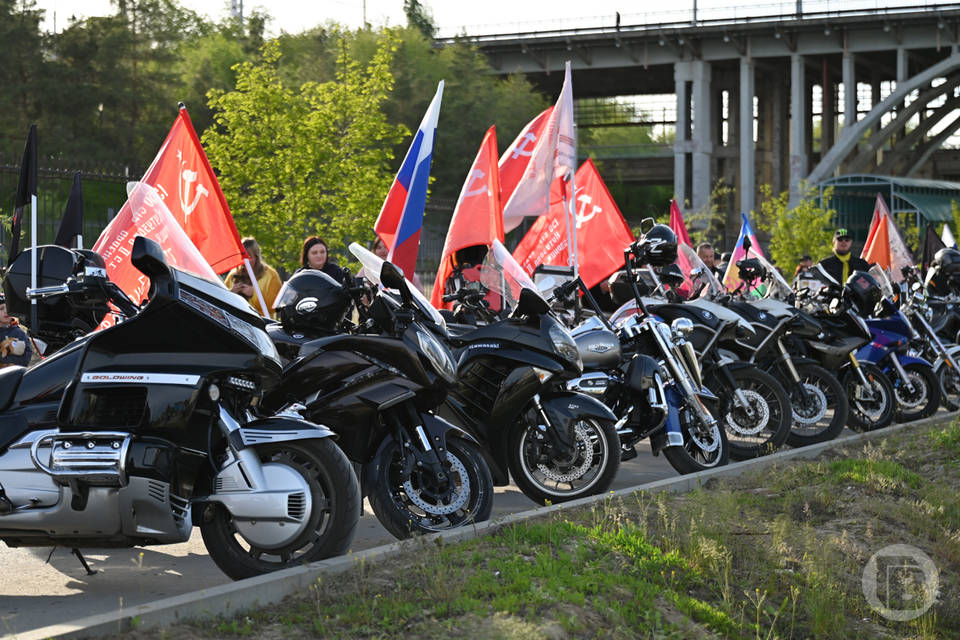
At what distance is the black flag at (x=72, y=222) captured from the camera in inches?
348

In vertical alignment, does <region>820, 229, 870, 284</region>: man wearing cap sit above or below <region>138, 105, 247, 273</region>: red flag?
below

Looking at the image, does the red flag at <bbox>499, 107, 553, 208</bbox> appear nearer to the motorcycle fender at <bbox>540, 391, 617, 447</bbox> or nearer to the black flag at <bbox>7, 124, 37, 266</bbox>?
the motorcycle fender at <bbox>540, 391, 617, 447</bbox>

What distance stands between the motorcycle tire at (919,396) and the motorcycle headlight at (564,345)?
5431mm

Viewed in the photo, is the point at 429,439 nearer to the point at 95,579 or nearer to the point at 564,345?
the point at 564,345

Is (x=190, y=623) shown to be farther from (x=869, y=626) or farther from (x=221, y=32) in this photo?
(x=221, y=32)

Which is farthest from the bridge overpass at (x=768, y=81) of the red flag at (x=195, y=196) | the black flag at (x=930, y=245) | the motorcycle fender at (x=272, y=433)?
the motorcycle fender at (x=272, y=433)

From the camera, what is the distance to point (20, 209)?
6.17m

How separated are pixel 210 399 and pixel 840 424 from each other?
6290mm

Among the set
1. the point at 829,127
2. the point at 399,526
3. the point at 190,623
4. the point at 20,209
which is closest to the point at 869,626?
the point at 399,526

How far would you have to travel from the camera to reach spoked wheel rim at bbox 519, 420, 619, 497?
718 centimetres

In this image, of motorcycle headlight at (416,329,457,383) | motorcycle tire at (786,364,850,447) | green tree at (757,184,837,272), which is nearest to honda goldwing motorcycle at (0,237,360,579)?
motorcycle headlight at (416,329,457,383)

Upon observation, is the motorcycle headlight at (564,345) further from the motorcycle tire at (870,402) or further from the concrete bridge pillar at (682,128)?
the concrete bridge pillar at (682,128)

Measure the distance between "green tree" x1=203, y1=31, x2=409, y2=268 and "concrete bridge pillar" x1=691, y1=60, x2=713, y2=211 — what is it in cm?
3772

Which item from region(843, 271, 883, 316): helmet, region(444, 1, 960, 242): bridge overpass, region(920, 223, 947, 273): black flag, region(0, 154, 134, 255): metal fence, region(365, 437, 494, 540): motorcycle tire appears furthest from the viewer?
region(444, 1, 960, 242): bridge overpass
